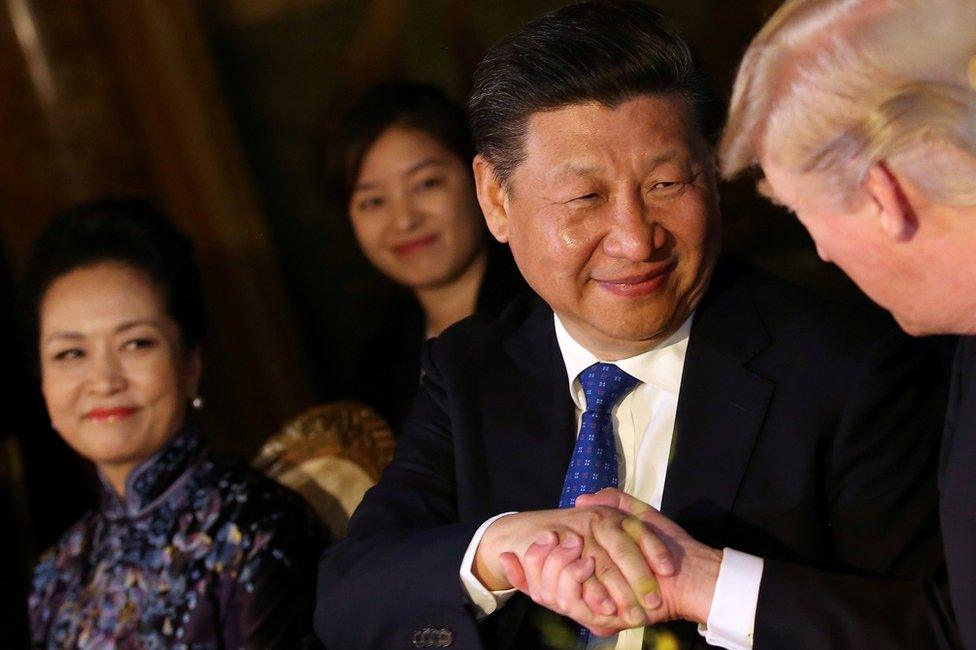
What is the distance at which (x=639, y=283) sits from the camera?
1.53 m

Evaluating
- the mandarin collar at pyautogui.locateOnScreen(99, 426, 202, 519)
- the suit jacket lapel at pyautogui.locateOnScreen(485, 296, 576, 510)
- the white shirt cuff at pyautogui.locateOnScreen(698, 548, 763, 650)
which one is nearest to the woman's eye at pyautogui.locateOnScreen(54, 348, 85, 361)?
the mandarin collar at pyautogui.locateOnScreen(99, 426, 202, 519)

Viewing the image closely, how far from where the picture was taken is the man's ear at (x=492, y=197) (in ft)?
5.43

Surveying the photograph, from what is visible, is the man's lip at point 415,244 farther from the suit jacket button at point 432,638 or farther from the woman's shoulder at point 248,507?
the suit jacket button at point 432,638

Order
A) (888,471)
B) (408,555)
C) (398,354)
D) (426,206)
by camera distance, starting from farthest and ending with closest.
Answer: (398,354) < (426,206) < (408,555) < (888,471)

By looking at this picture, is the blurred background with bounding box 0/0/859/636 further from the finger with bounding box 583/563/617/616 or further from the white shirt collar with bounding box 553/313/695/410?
the finger with bounding box 583/563/617/616

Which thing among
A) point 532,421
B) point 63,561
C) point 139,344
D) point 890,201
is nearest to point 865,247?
point 890,201

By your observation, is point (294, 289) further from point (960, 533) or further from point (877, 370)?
point (960, 533)

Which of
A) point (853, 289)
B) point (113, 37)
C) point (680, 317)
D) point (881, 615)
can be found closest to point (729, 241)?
point (853, 289)

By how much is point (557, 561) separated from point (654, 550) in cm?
11

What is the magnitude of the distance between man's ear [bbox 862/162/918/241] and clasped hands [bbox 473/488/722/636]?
45 cm

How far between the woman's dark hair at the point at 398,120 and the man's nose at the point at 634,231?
1.02 m

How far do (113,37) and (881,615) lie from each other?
87.9 inches

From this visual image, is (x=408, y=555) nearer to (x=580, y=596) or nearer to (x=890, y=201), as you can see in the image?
(x=580, y=596)

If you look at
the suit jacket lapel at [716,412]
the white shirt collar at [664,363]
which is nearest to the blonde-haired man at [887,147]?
the suit jacket lapel at [716,412]
